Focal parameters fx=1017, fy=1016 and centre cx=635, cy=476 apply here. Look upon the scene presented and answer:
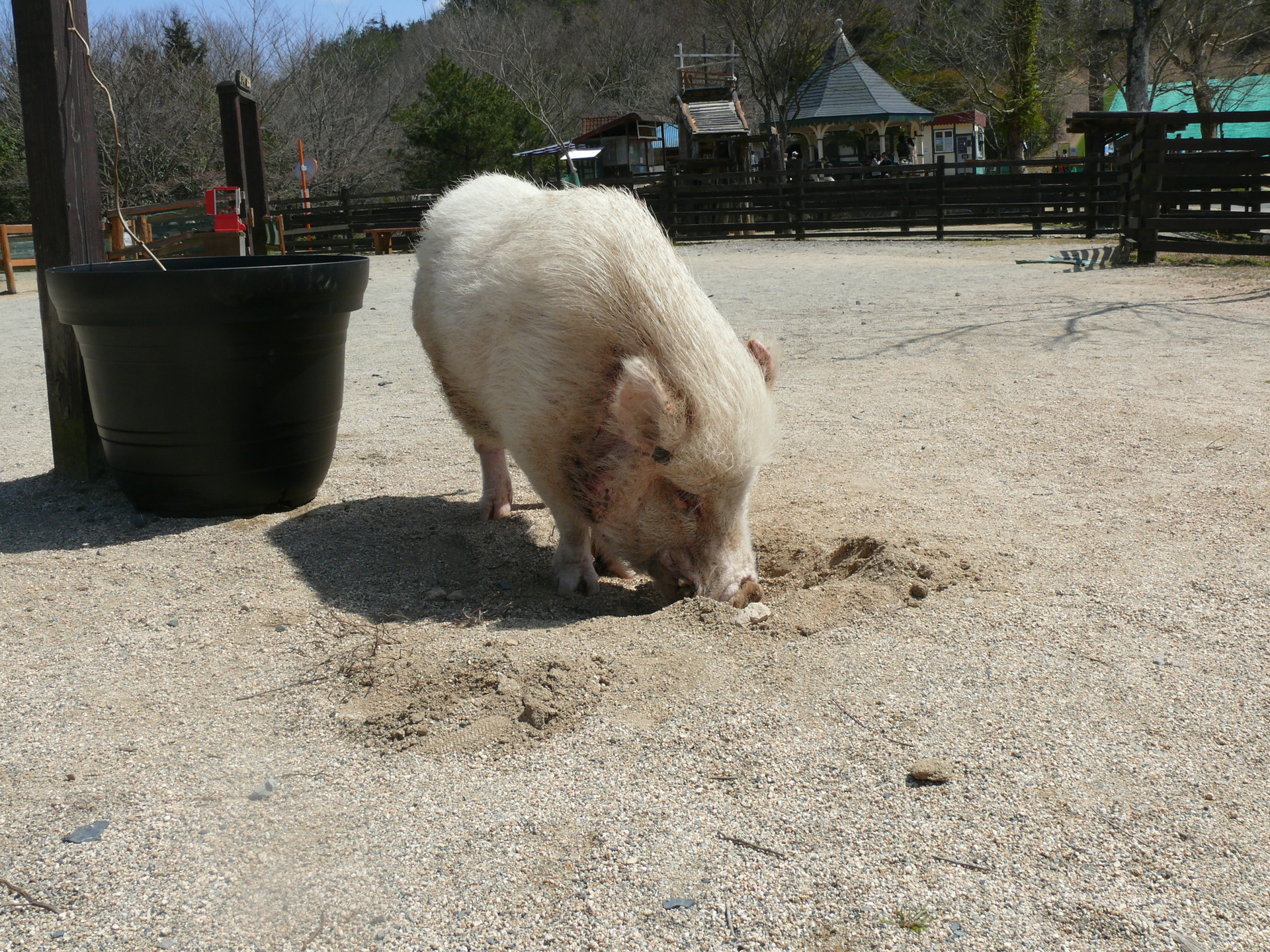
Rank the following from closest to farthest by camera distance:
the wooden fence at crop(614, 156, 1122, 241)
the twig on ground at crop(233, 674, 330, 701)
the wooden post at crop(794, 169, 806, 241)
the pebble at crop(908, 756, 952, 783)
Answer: the pebble at crop(908, 756, 952, 783)
the twig on ground at crop(233, 674, 330, 701)
the wooden fence at crop(614, 156, 1122, 241)
the wooden post at crop(794, 169, 806, 241)

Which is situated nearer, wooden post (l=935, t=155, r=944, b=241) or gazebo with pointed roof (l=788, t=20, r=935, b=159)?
wooden post (l=935, t=155, r=944, b=241)

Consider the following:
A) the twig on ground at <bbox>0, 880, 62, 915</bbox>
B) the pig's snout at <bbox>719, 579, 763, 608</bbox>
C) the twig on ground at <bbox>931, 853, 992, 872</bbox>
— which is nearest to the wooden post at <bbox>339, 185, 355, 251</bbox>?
the pig's snout at <bbox>719, 579, 763, 608</bbox>

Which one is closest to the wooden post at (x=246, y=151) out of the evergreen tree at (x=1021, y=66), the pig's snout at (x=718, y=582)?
the pig's snout at (x=718, y=582)

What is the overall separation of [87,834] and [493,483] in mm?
2719

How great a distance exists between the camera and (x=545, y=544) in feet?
14.6

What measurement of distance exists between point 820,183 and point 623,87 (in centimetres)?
3147

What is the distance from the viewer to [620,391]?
10.7 feet

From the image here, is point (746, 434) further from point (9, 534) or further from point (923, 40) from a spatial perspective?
point (923, 40)

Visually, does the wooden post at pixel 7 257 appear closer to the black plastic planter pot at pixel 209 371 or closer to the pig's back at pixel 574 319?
the black plastic planter pot at pixel 209 371

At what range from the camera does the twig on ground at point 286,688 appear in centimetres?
286

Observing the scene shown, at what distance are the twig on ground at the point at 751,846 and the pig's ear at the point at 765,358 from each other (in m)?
1.94

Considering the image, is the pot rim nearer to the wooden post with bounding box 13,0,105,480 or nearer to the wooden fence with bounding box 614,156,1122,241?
the wooden post with bounding box 13,0,105,480

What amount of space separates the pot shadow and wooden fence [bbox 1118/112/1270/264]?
44.1 ft

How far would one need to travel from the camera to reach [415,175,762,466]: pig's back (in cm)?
339
